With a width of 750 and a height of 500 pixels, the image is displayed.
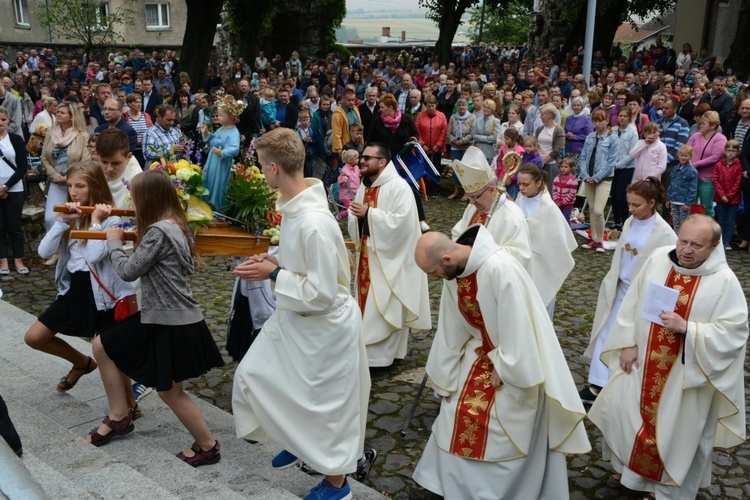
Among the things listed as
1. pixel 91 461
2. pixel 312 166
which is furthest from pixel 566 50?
pixel 91 461

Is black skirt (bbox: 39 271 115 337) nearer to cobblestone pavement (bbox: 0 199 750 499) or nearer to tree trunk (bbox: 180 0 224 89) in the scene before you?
cobblestone pavement (bbox: 0 199 750 499)

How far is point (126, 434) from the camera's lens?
479 cm

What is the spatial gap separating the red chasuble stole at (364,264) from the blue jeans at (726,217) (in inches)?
253

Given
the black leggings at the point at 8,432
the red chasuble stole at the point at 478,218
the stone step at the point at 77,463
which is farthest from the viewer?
the red chasuble stole at the point at 478,218

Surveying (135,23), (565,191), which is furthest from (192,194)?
(135,23)

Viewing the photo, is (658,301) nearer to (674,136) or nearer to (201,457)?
(201,457)

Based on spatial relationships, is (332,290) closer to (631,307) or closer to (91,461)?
(91,461)

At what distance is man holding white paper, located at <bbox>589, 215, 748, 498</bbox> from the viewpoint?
14.2ft

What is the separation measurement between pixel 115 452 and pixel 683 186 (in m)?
8.63

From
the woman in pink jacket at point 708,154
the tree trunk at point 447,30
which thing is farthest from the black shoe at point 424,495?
the tree trunk at point 447,30

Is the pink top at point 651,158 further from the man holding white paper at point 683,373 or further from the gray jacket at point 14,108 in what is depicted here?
the gray jacket at point 14,108

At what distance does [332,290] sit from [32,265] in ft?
22.1

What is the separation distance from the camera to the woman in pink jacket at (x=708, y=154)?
36.6ft

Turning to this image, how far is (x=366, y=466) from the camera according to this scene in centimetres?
479
